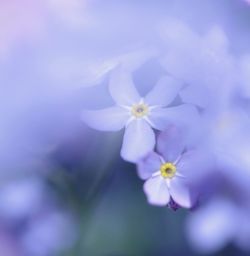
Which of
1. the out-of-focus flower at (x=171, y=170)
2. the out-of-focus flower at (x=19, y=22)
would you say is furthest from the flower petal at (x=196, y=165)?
the out-of-focus flower at (x=19, y=22)

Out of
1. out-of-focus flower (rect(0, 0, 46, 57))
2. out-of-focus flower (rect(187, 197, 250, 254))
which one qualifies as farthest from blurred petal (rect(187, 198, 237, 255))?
out-of-focus flower (rect(0, 0, 46, 57))

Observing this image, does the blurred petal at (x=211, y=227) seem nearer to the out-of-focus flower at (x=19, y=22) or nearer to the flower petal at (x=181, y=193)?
the flower petal at (x=181, y=193)

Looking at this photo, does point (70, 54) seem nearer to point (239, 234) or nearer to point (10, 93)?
point (10, 93)

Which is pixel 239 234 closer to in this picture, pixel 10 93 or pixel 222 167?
pixel 222 167

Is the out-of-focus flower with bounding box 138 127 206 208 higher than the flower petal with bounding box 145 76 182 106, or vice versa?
the flower petal with bounding box 145 76 182 106

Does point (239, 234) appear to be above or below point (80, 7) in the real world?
below

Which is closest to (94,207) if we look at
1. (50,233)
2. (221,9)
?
(50,233)

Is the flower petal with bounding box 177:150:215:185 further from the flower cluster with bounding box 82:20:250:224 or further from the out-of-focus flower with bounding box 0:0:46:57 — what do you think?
the out-of-focus flower with bounding box 0:0:46:57
